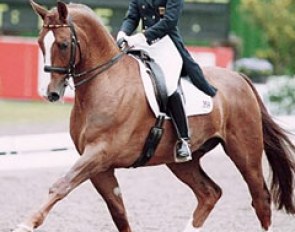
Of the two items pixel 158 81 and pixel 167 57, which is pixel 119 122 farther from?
pixel 167 57

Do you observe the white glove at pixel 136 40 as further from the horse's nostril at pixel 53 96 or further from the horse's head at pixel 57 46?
the horse's nostril at pixel 53 96

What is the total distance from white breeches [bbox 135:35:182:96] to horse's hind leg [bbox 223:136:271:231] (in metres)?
0.88

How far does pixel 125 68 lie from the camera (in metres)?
7.91

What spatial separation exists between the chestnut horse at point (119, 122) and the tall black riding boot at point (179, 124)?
61 millimetres

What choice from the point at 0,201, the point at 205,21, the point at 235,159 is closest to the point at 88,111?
the point at 235,159

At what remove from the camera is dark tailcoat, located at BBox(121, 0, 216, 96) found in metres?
8.08

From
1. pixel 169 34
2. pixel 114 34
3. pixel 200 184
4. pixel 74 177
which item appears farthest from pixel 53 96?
pixel 114 34

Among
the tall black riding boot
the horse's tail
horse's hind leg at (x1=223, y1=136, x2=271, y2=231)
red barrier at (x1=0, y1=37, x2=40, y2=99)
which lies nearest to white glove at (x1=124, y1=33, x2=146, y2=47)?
the tall black riding boot

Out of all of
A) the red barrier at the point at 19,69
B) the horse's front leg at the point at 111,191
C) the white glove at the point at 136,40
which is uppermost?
the white glove at the point at 136,40

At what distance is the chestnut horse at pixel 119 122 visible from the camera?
734 cm

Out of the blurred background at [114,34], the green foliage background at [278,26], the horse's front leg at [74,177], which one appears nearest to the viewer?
the horse's front leg at [74,177]

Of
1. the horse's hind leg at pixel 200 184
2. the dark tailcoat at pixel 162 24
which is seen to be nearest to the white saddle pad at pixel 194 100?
the dark tailcoat at pixel 162 24

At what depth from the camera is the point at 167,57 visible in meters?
8.27

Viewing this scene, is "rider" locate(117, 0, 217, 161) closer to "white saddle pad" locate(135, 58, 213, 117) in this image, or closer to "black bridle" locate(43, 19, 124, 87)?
"white saddle pad" locate(135, 58, 213, 117)
